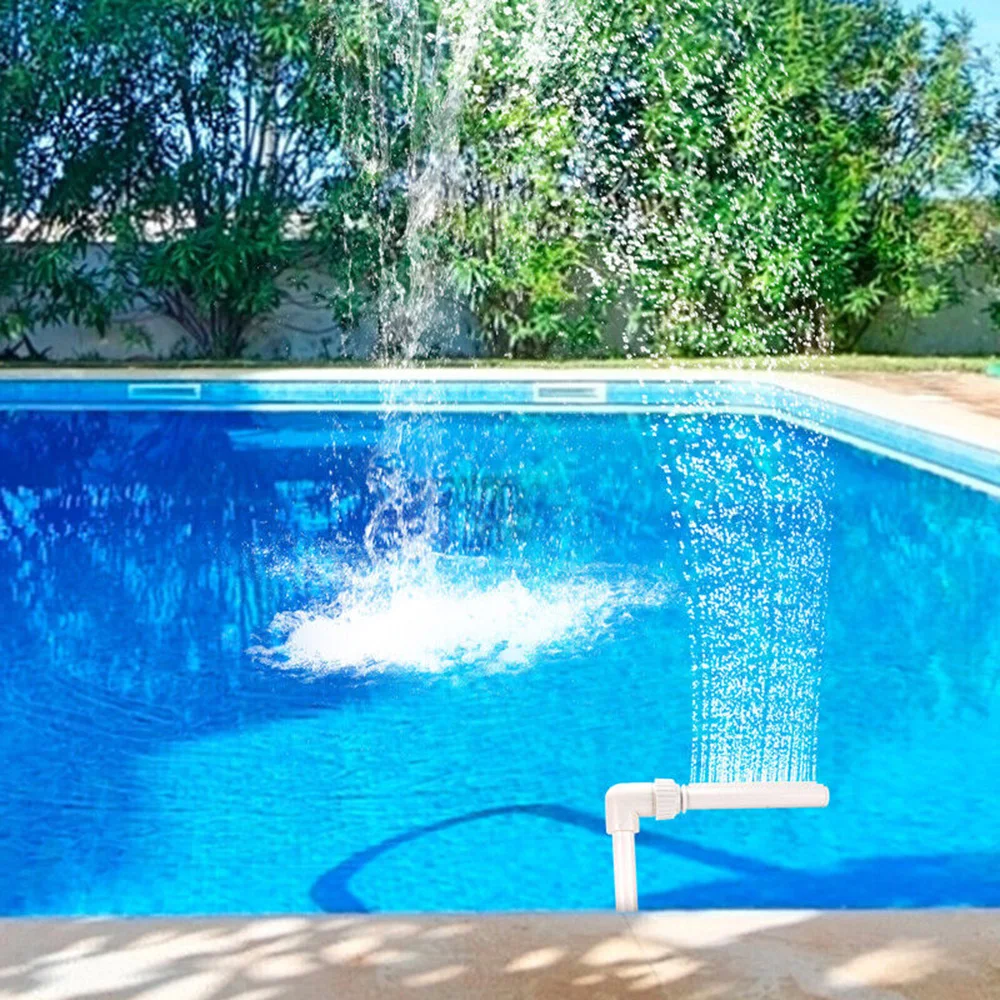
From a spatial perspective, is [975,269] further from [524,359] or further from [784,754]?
[784,754]

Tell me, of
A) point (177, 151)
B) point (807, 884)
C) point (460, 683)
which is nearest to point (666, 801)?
point (807, 884)

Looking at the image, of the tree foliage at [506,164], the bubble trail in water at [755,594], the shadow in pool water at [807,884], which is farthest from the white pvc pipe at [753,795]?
the tree foliage at [506,164]

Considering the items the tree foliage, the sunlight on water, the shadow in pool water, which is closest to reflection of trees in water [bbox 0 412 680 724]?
the sunlight on water

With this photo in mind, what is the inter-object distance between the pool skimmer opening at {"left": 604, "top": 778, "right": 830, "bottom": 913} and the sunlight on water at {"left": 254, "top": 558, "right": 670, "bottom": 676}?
199 cm

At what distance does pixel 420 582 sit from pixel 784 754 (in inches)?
81.1

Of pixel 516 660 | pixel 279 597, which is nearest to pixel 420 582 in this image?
pixel 279 597

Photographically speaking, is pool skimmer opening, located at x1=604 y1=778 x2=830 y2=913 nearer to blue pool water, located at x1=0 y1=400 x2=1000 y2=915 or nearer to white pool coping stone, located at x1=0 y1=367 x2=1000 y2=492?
blue pool water, located at x1=0 y1=400 x2=1000 y2=915

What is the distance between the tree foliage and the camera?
12.1 m

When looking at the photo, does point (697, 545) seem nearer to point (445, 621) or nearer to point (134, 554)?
point (445, 621)

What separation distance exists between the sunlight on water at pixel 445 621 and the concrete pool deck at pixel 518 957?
2.22m

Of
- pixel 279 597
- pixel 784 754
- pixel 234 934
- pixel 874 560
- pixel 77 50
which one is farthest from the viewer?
pixel 77 50

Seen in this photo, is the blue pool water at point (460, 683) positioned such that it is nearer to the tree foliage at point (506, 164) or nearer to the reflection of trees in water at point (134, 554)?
the reflection of trees in water at point (134, 554)

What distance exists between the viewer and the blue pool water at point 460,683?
3133 millimetres

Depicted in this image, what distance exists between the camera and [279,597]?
17.7 ft
